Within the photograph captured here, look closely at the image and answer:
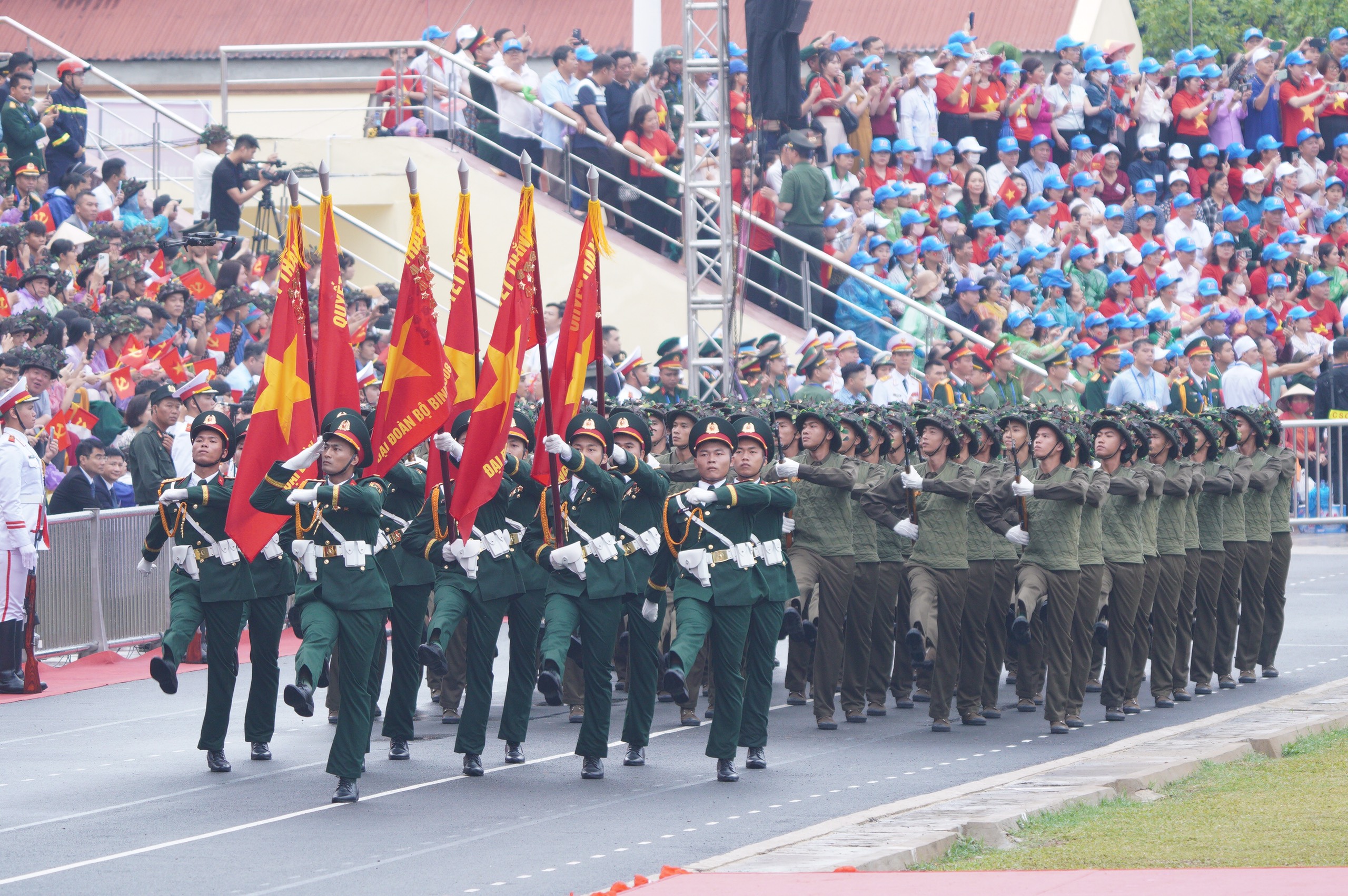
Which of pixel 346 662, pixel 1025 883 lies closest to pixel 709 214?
pixel 346 662

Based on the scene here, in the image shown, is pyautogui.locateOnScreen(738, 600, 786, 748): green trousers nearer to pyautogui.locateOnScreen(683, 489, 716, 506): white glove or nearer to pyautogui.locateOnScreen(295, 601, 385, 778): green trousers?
pyautogui.locateOnScreen(683, 489, 716, 506): white glove

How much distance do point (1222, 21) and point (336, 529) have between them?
40.5 meters

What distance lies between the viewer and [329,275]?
458 inches

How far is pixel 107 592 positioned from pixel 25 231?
3.75 metres

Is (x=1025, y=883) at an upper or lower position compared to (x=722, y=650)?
lower

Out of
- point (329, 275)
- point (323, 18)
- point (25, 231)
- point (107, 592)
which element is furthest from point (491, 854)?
point (323, 18)

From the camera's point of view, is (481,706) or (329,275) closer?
(481,706)

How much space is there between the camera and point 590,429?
11094mm

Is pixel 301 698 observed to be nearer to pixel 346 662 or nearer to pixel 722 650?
pixel 346 662

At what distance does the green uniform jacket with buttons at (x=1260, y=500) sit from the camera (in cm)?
1456

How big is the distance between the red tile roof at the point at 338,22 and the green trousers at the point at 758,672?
2095 cm

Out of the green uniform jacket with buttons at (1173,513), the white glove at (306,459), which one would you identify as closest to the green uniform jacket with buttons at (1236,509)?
the green uniform jacket with buttons at (1173,513)

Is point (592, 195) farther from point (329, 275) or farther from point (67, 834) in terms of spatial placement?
point (67, 834)

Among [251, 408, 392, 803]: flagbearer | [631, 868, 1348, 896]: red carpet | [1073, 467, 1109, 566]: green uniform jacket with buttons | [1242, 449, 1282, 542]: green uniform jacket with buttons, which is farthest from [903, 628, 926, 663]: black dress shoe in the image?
[631, 868, 1348, 896]: red carpet
